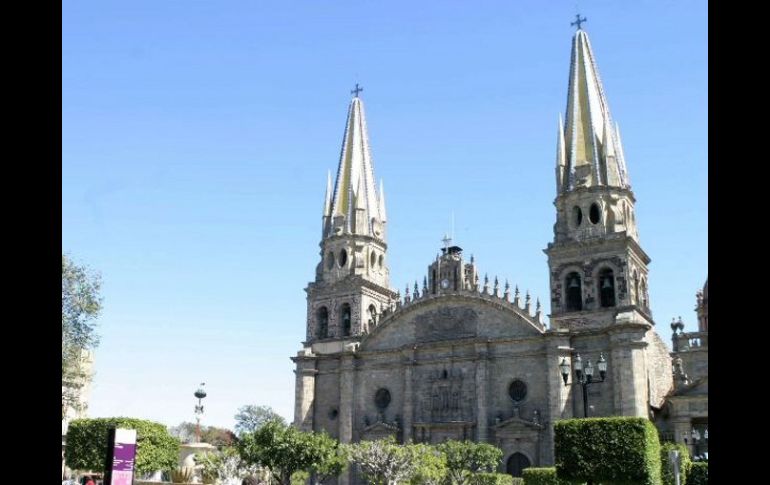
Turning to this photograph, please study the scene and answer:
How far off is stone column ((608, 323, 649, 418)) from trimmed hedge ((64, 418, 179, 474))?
23.9 metres

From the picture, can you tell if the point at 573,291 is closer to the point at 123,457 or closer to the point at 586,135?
the point at 586,135

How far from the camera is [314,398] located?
53594mm

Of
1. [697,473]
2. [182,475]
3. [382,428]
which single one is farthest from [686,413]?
[182,475]

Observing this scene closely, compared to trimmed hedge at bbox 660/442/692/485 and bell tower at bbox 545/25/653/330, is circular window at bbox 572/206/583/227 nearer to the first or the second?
bell tower at bbox 545/25/653/330

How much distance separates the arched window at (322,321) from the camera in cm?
5572

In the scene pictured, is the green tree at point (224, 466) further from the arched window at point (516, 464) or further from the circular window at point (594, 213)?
the circular window at point (594, 213)

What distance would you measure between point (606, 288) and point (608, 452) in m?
18.1

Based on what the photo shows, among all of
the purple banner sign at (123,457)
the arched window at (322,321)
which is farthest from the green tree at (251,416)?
the purple banner sign at (123,457)

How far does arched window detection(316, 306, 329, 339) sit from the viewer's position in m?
55.7

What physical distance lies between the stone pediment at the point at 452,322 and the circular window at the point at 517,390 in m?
2.79

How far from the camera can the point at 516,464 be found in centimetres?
4506

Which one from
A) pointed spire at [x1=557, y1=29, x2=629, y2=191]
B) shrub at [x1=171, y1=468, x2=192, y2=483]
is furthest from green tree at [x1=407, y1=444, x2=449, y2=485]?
pointed spire at [x1=557, y1=29, x2=629, y2=191]
